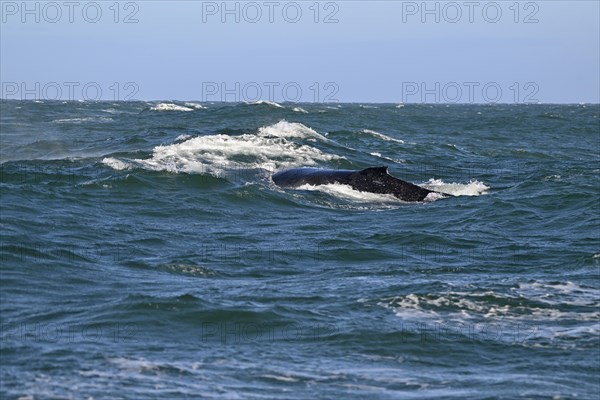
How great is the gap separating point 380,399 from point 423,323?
2736mm

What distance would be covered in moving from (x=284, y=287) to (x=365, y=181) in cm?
1045

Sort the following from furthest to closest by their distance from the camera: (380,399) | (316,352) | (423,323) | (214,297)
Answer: (214,297), (423,323), (316,352), (380,399)

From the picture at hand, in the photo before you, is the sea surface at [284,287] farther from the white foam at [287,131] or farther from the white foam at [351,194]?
the white foam at [287,131]

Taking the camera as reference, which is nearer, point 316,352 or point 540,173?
point 316,352

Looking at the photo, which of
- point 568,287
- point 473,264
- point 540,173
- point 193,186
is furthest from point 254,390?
point 540,173

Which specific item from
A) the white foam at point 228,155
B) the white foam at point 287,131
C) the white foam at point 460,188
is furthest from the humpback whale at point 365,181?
the white foam at point 287,131

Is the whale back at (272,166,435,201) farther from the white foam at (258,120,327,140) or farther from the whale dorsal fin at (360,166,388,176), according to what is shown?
the white foam at (258,120,327,140)

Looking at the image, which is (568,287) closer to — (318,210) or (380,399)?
(380,399)

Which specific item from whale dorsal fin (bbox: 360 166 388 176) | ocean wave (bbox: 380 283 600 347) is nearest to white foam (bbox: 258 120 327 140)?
whale dorsal fin (bbox: 360 166 388 176)

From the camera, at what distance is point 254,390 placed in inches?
337

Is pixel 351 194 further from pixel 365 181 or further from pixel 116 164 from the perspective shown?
pixel 116 164

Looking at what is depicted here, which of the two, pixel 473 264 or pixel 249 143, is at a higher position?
pixel 249 143

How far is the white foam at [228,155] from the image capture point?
26.3 m

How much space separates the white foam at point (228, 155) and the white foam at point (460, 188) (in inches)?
169
